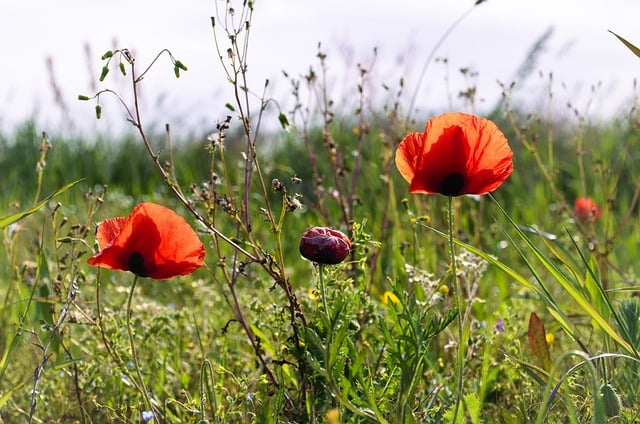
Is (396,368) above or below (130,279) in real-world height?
above

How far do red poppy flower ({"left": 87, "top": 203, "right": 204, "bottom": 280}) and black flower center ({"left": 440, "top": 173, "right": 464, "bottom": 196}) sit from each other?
0.46m

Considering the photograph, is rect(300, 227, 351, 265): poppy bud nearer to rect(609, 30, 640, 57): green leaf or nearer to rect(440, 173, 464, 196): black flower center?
rect(440, 173, 464, 196): black flower center

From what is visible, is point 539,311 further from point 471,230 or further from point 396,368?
point 396,368

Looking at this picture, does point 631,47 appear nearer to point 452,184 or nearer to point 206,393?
point 452,184

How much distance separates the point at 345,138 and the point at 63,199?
6.02ft

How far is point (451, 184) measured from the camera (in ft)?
5.66

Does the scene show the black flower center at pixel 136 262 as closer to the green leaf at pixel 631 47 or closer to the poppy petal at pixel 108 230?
the poppy petal at pixel 108 230

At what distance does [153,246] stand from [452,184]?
1.82ft

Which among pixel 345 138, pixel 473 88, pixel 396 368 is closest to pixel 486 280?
pixel 473 88

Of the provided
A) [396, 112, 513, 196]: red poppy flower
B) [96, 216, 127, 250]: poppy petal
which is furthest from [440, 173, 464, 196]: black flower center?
[96, 216, 127, 250]: poppy petal

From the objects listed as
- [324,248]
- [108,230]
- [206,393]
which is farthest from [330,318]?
[206,393]

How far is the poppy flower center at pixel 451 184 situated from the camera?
1720 mm

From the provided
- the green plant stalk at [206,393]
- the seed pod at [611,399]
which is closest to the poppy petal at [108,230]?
the green plant stalk at [206,393]

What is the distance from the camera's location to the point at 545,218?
4.56 meters
